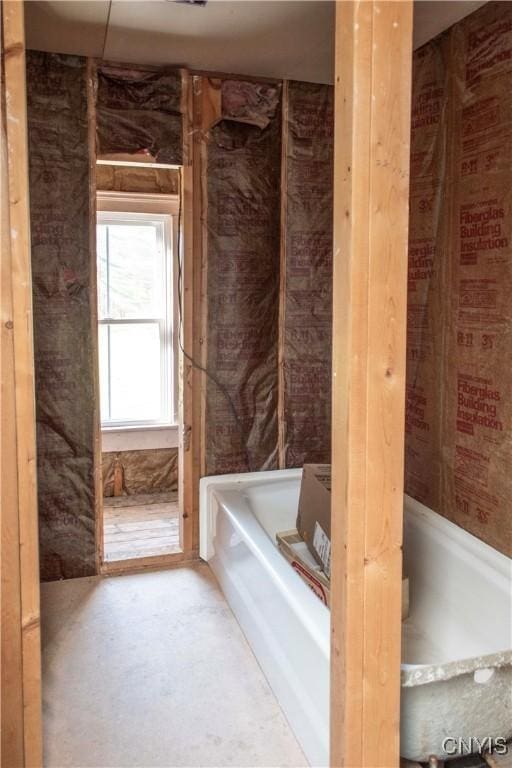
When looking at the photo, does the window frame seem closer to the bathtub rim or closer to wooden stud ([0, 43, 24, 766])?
the bathtub rim

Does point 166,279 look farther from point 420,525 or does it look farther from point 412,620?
point 412,620

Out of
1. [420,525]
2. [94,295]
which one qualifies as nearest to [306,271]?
[94,295]

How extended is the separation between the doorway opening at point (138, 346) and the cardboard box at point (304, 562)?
1631 millimetres

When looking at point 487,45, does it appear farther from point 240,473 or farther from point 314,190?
point 240,473

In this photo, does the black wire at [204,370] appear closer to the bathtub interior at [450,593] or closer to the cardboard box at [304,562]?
the cardboard box at [304,562]

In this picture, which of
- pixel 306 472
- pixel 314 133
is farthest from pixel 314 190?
pixel 306 472

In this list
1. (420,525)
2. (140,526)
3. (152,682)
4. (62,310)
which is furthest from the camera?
(140,526)

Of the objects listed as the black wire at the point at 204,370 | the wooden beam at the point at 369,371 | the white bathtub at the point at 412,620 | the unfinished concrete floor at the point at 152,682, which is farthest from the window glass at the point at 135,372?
the wooden beam at the point at 369,371

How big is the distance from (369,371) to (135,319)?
134 inches

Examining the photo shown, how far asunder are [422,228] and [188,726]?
2188 mm

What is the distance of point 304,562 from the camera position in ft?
9.21

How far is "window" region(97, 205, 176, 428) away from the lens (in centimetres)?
475

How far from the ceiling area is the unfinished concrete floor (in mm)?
2419

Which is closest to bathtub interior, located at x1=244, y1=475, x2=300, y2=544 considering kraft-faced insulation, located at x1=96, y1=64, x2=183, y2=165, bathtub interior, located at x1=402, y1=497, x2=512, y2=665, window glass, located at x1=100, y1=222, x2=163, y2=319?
bathtub interior, located at x1=402, y1=497, x2=512, y2=665
